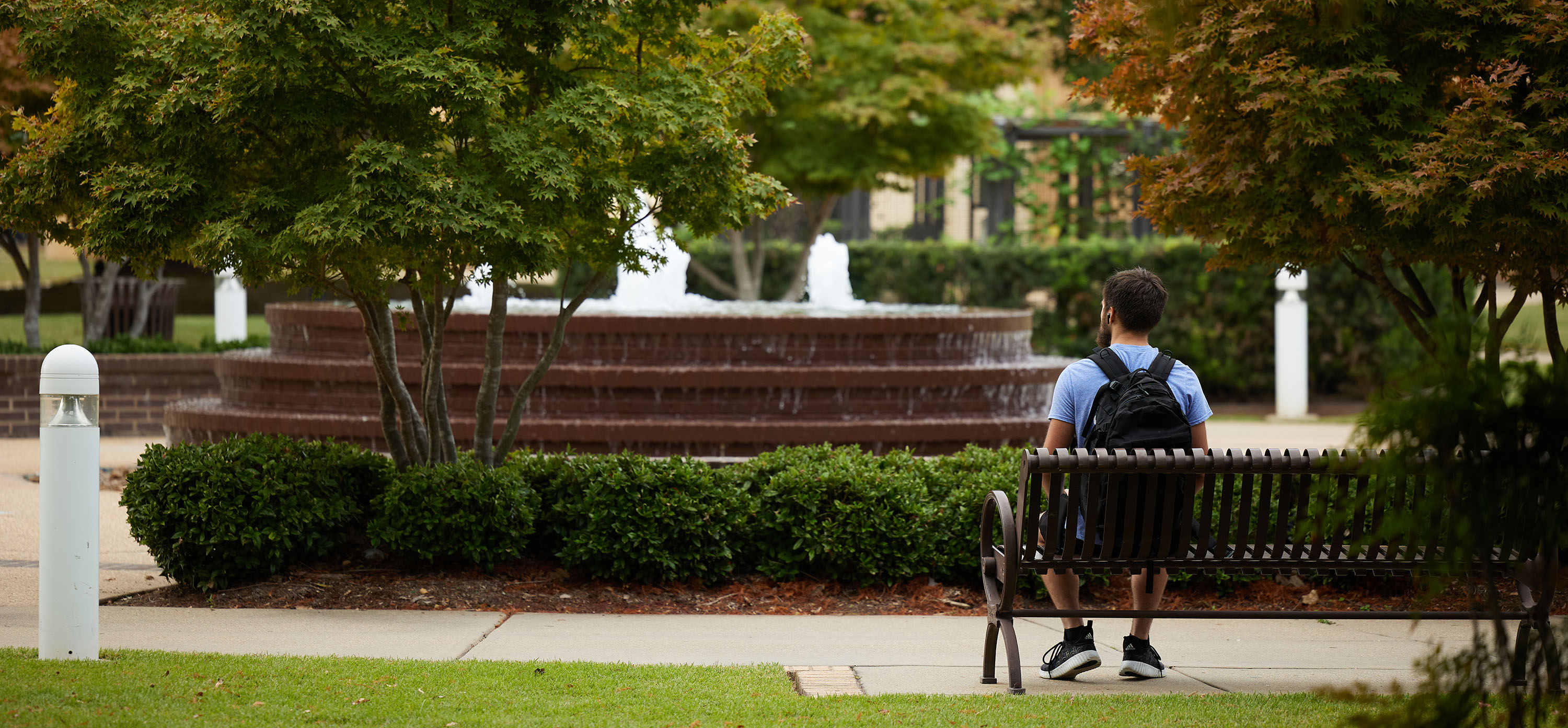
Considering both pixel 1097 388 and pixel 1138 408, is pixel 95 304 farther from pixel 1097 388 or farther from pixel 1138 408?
pixel 1138 408

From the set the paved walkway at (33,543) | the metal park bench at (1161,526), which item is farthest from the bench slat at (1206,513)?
the paved walkway at (33,543)

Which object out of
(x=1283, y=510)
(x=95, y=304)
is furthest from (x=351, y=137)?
(x=95, y=304)

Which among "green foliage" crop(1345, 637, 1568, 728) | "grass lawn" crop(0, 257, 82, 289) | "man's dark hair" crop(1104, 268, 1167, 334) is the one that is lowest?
"green foliage" crop(1345, 637, 1568, 728)

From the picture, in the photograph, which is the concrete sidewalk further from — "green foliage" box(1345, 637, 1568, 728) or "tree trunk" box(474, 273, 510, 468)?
"green foliage" box(1345, 637, 1568, 728)

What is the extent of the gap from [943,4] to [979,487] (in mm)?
11602

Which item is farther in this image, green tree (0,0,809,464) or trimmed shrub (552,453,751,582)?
trimmed shrub (552,453,751,582)

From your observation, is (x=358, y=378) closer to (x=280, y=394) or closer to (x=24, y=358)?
(x=280, y=394)

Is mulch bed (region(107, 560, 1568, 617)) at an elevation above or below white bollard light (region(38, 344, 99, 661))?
below

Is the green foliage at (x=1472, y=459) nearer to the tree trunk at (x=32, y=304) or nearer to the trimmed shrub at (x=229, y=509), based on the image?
the trimmed shrub at (x=229, y=509)

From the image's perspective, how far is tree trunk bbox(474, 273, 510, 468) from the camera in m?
6.92

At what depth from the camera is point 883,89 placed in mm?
16469

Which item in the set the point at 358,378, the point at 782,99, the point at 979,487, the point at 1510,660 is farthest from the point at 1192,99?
the point at 782,99

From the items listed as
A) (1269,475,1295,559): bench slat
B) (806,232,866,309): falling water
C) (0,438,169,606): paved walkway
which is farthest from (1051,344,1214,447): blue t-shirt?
(806,232,866,309): falling water

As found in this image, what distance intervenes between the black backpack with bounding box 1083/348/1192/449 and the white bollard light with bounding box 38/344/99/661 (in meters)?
3.42
